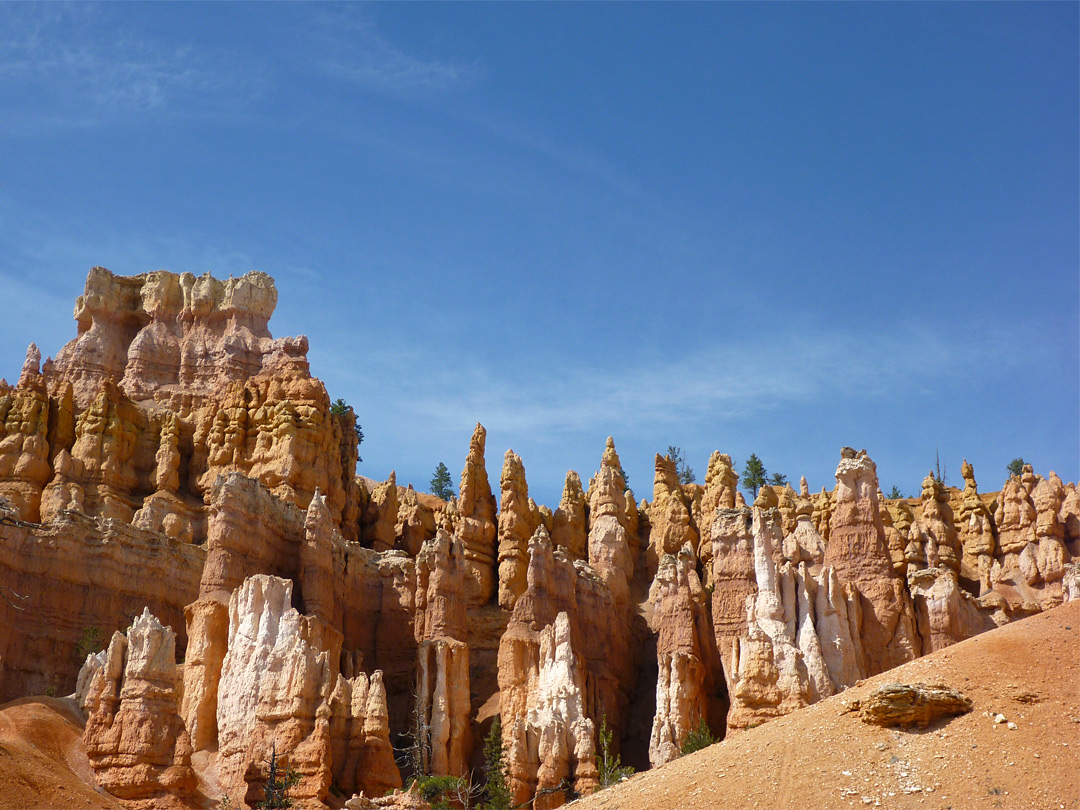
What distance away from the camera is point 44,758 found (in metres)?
44.4

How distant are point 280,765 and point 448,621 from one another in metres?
14.5

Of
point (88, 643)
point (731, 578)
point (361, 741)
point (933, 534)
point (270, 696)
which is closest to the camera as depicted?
point (270, 696)

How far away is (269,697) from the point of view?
172 feet

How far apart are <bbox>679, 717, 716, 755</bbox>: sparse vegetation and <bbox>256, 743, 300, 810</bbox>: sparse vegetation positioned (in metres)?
15.0

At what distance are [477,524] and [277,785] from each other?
2753 cm

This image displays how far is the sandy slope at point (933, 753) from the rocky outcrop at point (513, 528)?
30.0 meters

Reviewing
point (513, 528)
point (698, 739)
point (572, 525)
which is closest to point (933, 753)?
point (698, 739)

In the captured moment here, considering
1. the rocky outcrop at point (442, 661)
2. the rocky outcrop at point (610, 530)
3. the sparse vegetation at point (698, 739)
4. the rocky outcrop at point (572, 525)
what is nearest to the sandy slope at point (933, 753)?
the sparse vegetation at point (698, 739)

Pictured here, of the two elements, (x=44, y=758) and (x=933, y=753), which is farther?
(x=44, y=758)

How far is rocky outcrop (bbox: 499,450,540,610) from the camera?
71500mm

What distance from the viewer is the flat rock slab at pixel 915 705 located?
37969mm

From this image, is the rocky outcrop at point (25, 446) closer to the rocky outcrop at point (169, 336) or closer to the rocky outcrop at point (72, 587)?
the rocky outcrop at point (169, 336)

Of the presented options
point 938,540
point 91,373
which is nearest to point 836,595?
point 938,540

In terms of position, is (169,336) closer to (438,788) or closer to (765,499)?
(765,499)
